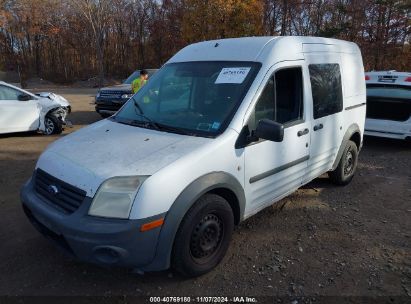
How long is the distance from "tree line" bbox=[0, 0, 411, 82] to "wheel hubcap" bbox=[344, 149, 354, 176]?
2331 cm

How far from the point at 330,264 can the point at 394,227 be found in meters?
1.30

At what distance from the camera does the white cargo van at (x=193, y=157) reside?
108 inches

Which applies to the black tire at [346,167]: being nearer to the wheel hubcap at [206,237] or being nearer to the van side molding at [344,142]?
the van side molding at [344,142]

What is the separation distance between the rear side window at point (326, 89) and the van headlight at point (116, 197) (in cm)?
246

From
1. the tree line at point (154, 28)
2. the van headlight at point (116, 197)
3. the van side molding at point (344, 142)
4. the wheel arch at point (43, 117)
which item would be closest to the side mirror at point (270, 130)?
the van headlight at point (116, 197)

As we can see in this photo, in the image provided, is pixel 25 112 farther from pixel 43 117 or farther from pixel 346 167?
pixel 346 167

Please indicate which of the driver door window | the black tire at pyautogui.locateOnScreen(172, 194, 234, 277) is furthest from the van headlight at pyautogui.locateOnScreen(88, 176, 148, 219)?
the driver door window

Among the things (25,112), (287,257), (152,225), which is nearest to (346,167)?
(287,257)

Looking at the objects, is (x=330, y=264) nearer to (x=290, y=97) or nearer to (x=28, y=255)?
(x=290, y=97)

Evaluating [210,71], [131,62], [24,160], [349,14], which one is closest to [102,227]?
[210,71]

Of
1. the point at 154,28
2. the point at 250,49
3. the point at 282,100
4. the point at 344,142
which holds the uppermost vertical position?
the point at 154,28

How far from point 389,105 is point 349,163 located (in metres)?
3.03

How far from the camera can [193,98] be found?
3709 mm

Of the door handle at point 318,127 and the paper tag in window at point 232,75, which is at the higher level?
the paper tag in window at point 232,75
